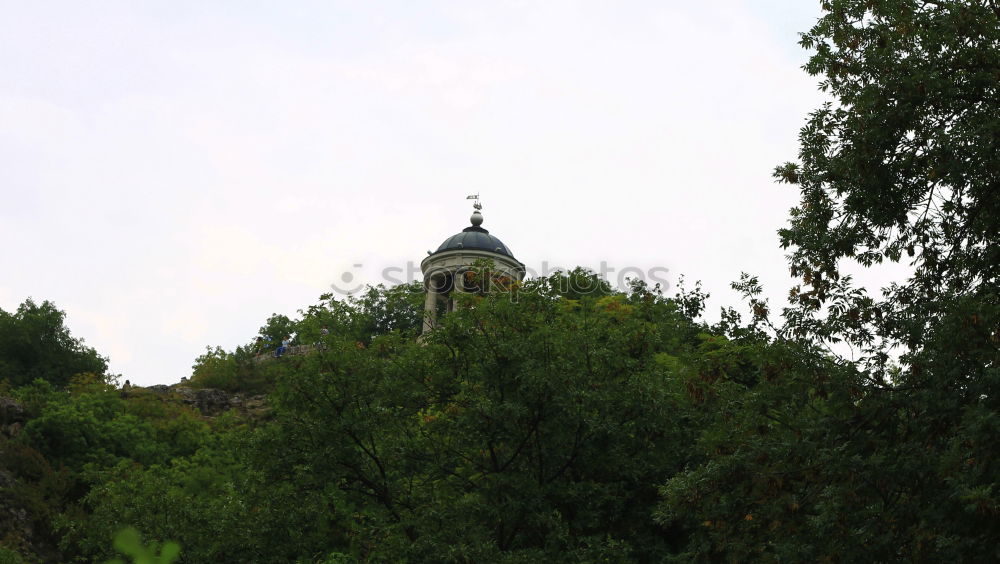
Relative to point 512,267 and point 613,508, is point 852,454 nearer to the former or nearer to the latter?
point 613,508

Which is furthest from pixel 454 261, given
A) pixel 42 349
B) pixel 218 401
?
pixel 42 349

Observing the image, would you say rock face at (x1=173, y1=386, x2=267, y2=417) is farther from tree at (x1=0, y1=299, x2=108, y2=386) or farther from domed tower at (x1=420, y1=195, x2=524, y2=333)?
domed tower at (x1=420, y1=195, x2=524, y2=333)

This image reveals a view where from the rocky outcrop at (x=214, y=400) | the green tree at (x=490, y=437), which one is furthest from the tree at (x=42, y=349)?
the green tree at (x=490, y=437)

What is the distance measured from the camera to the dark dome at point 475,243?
208 ft

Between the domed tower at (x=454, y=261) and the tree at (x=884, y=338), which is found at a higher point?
the domed tower at (x=454, y=261)

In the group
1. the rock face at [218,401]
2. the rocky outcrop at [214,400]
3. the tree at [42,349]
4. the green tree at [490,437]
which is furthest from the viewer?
the tree at [42,349]

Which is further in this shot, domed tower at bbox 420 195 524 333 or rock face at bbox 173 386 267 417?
domed tower at bbox 420 195 524 333

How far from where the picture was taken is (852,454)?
45.0ft

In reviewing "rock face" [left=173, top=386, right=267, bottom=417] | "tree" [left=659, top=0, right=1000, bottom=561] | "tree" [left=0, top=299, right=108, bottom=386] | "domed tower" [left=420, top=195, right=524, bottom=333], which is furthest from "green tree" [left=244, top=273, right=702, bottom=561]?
"tree" [left=0, top=299, right=108, bottom=386]

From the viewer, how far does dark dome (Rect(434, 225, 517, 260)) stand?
63531mm

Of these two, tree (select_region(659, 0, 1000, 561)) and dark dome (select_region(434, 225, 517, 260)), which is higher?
dark dome (select_region(434, 225, 517, 260))

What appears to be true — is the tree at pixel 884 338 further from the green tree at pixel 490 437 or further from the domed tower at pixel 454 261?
the domed tower at pixel 454 261

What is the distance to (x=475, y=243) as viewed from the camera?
209 ft

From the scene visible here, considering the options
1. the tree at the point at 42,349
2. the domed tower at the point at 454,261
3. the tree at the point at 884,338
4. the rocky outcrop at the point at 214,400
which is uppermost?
the domed tower at the point at 454,261
